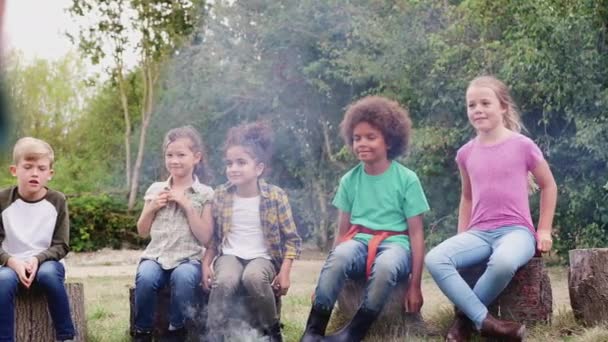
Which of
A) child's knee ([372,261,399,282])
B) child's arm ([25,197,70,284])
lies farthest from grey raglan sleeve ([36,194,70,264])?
child's knee ([372,261,399,282])

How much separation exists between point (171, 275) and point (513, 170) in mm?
1501

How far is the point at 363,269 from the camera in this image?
3289mm

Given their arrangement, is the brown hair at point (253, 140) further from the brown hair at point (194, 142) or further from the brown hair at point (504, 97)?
the brown hair at point (504, 97)

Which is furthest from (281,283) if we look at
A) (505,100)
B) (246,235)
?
(505,100)

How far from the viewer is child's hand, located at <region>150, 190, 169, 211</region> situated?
331 centimetres

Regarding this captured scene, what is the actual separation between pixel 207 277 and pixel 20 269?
747 millimetres

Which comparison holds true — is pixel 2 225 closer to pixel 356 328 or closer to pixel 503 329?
pixel 356 328

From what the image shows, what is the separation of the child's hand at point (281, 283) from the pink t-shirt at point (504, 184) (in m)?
0.83

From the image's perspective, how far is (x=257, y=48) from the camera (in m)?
10.3

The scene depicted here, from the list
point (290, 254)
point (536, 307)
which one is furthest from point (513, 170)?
point (290, 254)

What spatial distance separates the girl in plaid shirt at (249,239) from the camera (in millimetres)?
3188

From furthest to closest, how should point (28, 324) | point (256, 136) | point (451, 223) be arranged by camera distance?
point (451, 223), point (256, 136), point (28, 324)

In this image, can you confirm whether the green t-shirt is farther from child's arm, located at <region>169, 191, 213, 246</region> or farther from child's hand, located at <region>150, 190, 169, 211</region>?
child's hand, located at <region>150, 190, 169, 211</region>

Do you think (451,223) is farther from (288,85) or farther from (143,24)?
(143,24)
